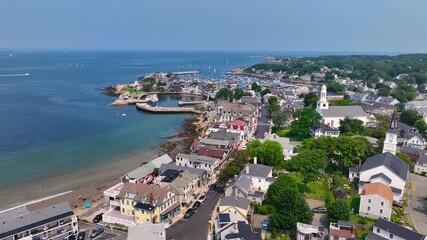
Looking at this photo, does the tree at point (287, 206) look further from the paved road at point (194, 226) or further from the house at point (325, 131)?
the house at point (325, 131)

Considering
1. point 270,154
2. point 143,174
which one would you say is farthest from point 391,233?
point 143,174

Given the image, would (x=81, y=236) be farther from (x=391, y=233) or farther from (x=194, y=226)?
(x=391, y=233)

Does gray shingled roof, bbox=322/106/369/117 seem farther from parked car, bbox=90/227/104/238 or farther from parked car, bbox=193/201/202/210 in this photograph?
parked car, bbox=90/227/104/238

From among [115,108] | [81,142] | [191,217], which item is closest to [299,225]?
[191,217]

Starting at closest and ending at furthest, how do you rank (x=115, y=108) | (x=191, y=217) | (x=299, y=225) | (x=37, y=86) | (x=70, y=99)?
(x=299, y=225), (x=191, y=217), (x=115, y=108), (x=70, y=99), (x=37, y=86)

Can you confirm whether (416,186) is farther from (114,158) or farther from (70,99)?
(70,99)

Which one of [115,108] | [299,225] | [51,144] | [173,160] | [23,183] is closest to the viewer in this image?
[299,225]

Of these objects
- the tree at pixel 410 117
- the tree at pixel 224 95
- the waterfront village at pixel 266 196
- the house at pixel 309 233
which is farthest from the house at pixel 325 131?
the tree at pixel 224 95
